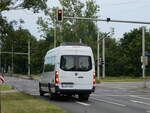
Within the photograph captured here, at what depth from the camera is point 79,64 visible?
2289 centimetres

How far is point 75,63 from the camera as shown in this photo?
2284cm

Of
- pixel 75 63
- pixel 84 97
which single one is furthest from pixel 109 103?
pixel 75 63

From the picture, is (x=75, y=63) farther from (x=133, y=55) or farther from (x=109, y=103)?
(x=133, y=55)

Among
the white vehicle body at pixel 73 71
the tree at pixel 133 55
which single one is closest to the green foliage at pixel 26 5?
the white vehicle body at pixel 73 71

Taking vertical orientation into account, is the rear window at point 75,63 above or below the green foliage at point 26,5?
below

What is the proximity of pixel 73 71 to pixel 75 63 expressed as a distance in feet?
1.42

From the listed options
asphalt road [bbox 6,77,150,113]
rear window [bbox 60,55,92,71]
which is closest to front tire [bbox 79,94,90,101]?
asphalt road [bbox 6,77,150,113]

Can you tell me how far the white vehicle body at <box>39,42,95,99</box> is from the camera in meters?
22.5

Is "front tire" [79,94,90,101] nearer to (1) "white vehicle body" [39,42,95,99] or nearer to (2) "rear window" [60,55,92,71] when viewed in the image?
(1) "white vehicle body" [39,42,95,99]

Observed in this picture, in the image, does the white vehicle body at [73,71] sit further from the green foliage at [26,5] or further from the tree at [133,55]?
the tree at [133,55]

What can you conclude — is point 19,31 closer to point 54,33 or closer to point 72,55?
point 72,55

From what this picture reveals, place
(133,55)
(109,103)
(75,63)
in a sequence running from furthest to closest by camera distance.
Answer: (133,55) → (75,63) → (109,103)

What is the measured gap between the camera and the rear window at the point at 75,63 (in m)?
22.7

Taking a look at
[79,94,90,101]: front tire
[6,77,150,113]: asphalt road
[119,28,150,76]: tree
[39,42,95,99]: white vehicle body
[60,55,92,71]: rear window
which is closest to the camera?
[6,77,150,113]: asphalt road
